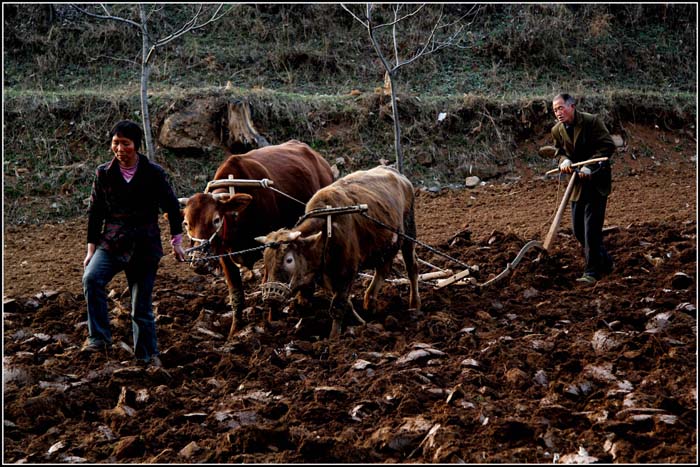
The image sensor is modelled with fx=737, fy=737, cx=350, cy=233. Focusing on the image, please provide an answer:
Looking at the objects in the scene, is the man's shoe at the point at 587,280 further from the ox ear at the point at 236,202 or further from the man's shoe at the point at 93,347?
the man's shoe at the point at 93,347

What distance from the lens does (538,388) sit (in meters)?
5.45

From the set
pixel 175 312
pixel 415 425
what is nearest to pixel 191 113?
pixel 175 312

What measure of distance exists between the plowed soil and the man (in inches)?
11.5

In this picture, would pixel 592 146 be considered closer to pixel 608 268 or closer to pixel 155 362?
pixel 608 268

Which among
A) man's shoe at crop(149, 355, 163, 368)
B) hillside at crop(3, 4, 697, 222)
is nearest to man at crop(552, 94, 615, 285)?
man's shoe at crop(149, 355, 163, 368)

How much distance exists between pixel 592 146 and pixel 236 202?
13.9 feet

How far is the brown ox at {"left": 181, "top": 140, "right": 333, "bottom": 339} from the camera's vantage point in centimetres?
763

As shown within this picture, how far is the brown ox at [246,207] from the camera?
763 centimetres

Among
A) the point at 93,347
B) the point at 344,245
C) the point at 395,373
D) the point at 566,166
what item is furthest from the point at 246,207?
the point at 566,166

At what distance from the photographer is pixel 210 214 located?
7605mm

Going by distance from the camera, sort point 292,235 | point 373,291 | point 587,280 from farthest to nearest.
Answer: point 587,280 < point 373,291 < point 292,235

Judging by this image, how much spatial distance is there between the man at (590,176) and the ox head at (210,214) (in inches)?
151

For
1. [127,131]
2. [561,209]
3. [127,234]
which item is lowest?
[561,209]

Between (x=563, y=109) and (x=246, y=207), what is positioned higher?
(x=563, y=109)
